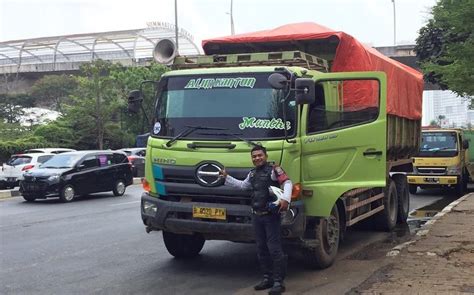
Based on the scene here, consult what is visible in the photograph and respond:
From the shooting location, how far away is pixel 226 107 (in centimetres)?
671

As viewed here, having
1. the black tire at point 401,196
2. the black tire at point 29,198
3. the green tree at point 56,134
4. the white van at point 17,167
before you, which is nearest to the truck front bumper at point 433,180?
the black tire at point 401,196

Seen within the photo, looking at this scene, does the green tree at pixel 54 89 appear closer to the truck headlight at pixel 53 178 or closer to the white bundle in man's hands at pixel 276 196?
the truck headlight at pixel 53 178

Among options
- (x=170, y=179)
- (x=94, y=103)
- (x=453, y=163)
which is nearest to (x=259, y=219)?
(x=170, y=179)

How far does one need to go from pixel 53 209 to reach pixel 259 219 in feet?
32.7

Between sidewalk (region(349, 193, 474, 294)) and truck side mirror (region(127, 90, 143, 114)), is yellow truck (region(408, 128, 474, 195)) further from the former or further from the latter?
truck side mirror (region(127, 90, 143, 114))

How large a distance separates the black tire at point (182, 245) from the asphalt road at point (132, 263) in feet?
0.45

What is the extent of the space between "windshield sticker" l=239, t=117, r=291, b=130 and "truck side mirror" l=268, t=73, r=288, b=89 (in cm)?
45

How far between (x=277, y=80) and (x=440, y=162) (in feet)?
39.9

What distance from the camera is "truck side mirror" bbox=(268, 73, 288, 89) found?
20.5 feet

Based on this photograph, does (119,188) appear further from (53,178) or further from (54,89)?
(54,89)

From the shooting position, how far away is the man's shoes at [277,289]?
594 cm

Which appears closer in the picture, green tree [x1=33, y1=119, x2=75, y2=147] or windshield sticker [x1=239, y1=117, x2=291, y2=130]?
windshield sticker [x1=239, y1=117, x2=291, y2=130]

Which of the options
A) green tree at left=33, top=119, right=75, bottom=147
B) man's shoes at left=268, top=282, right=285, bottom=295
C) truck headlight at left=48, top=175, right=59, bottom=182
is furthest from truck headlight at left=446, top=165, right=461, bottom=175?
green tree at left=33, top=119, right=75, bottom=147

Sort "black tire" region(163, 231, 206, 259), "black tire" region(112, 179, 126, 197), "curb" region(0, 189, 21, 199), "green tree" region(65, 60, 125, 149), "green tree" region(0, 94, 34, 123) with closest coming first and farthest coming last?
"black tire" region(163, 231, 206, 259)
"black tire" region(112, 179, 126, 197)
"curb" region(0, 189, 21, 199)
"green tree" region(65, 60, 125, 149)
"green tree" region(0, 94, 34, 123)
